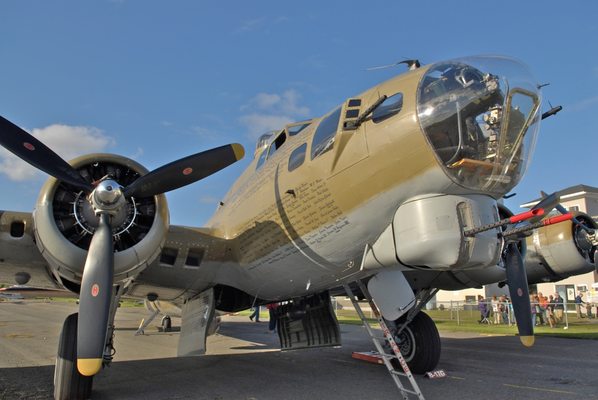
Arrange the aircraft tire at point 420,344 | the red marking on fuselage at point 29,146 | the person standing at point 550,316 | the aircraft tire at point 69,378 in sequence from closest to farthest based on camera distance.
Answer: the red marking on fuselage at point 29,146, the aircraft tire at point 69,378, the aircraft tire at point 420,344, the person standing at point 550,316

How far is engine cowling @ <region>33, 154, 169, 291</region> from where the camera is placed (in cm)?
600

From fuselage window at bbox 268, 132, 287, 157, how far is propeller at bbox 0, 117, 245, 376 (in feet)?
3.93

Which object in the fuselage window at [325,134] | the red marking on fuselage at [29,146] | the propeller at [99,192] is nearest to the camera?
the propeller at [99,192]

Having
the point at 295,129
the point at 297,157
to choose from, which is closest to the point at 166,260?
the point at 295,129

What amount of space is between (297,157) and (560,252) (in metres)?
6.25

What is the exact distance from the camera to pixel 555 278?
31.5ft

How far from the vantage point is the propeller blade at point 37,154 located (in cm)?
591

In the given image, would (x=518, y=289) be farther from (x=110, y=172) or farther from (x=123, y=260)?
(x=110, y=172)

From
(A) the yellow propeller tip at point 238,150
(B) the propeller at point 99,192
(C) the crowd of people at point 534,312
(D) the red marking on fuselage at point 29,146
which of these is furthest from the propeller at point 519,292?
(C) the crowd of people at point 534,312

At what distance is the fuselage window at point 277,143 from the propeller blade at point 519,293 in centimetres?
417

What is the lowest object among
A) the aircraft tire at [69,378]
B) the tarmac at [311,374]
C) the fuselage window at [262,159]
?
the tarmac at [311,374]

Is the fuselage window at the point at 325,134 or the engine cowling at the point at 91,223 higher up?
the fuselage window at the point at 325,134

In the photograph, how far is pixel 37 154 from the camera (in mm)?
6023

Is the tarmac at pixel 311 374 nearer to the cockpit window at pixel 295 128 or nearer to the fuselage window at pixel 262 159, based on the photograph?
the fuselage window at pixel 262 159
